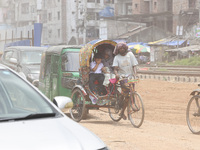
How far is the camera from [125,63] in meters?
10.2

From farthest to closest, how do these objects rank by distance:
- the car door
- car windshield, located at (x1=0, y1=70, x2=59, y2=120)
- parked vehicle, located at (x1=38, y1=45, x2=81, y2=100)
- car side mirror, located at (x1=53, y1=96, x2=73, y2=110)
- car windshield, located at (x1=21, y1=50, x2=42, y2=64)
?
the car door → car windshield, located at (x1=21, y1=50, x2=42, y2=64) → parked vehicle, located at (x1=38, y1=45, x2=81, y2=100) → car side mirror, located at (x1=53, y1=96, x2=73, y2=110) → car windshield, located at (x1=0, y1=70, x2=59, y2=120)

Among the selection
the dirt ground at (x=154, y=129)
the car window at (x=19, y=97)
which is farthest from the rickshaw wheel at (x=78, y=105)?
the car window at (x=19, y=97)

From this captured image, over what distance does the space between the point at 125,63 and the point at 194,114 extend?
6.30ft

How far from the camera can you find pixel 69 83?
12.0 meters

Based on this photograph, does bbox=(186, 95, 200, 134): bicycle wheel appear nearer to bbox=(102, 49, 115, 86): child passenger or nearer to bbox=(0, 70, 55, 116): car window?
bbox=(102, 49, 115, 86): child passenger

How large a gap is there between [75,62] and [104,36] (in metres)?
60.6

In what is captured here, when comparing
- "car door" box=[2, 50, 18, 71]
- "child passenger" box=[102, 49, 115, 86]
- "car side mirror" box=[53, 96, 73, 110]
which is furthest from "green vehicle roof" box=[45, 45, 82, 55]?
"car side mirror" box=[53, 96, 73, 110]

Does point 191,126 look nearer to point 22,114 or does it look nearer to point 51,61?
point 51,61

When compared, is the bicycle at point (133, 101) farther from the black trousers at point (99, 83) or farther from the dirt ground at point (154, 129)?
the black trousers at point (99, 83)

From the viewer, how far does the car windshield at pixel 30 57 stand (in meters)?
17.4

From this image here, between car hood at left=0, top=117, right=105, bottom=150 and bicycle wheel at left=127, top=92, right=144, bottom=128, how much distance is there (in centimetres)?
610

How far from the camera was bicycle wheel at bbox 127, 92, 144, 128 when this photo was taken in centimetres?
990

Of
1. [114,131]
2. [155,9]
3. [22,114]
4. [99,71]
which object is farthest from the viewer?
[155,9]

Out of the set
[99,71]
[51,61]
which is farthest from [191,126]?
[51,61]
